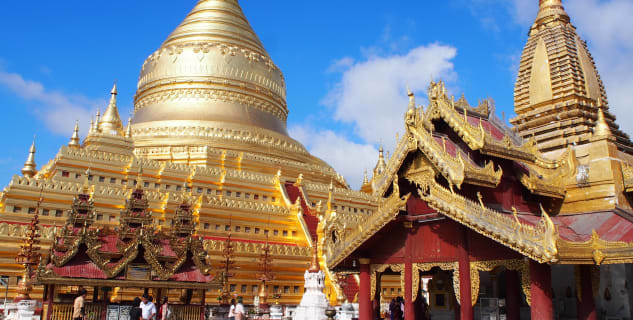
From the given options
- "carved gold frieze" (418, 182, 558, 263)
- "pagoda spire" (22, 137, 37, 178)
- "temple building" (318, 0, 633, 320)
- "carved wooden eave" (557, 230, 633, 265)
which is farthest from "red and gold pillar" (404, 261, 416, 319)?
"pagoda spire" (22, 137, 37, 178)

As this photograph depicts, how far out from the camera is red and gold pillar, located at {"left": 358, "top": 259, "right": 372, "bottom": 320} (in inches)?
487

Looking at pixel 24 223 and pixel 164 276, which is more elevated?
pixel 24 223

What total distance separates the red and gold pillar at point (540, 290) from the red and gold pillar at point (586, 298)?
1750 mm

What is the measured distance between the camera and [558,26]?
56.0 feet

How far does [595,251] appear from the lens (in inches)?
372

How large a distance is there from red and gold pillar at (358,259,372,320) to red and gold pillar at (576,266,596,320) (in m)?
4.41

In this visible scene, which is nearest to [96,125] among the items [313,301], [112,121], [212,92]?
[112,121]

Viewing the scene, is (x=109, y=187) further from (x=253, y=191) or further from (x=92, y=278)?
(x=92, y=278)

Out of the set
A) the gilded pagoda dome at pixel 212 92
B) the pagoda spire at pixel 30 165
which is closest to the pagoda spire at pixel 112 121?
the gilded pagoda dome at pixel 212 92

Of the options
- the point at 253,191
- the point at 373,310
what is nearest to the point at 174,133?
the point at 253,191

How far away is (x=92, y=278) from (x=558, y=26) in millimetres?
15462

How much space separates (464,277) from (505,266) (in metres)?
0.81

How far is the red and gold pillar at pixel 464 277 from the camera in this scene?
397 inches

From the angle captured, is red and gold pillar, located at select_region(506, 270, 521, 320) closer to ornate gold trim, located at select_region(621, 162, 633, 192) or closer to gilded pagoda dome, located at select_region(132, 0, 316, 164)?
ornate gold trim, located at select_region(621, 162, 633, 192)
